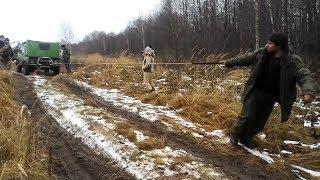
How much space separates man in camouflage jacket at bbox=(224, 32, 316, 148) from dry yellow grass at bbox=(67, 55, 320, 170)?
54cm

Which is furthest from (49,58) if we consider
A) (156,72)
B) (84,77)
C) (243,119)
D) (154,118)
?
(243,119)

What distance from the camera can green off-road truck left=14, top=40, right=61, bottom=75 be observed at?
21219 millimetres

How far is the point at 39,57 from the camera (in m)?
21.7

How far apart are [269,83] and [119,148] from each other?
95.4 inches

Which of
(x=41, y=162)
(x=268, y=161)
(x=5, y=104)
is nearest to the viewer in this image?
(x=41, y=162)

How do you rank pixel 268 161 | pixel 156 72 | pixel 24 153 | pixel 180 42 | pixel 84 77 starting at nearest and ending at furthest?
pixel 24 153 → pixel 268 161 → pixel 156 72 → pixel 84 77 → pixel 180 42

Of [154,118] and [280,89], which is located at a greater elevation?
[280,89]

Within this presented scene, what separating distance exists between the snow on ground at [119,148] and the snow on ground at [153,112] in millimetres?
859

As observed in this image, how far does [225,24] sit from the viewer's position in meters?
37.2

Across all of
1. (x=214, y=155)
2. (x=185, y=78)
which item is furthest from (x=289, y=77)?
(x=185, y=78)

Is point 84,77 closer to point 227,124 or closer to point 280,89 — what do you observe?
point 227,124

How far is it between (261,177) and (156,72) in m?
10.6

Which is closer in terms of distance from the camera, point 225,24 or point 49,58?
point 49,58

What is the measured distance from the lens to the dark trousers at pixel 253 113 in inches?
260
